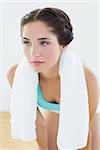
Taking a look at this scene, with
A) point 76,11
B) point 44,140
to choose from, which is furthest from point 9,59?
point 44,140

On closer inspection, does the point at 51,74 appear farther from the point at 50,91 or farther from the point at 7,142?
the point at 7,142

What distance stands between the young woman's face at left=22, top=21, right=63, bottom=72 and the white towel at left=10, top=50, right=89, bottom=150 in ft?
0.18

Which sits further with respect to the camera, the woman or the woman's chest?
the woman's chest

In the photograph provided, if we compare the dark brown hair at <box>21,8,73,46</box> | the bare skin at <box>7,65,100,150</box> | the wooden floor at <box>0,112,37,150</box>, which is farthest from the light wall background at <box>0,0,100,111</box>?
the dark brown hair at <box>21,8,73,46</box>

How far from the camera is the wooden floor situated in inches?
46.9

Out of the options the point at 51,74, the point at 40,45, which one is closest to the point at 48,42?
the point at 40,45

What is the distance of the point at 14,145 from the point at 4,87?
36 cm

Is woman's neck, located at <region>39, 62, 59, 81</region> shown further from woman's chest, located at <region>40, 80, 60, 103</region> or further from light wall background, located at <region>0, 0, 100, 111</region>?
light wall background, located at <region>0, 0, 100, 111</region>

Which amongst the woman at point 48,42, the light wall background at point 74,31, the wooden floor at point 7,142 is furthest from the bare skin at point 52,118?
the light wall background at point 74,31

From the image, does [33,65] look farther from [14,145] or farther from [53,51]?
[14,145]

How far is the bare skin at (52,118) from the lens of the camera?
892 millimetres

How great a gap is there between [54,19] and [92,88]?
245 millimetres

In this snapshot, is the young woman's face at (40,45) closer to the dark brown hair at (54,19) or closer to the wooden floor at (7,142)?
the dark brown hair at (54,19)

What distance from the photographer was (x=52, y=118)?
1.02 meters
